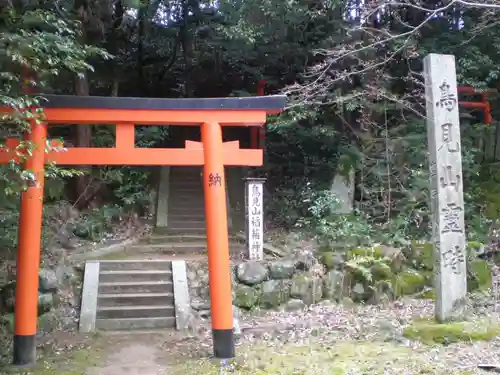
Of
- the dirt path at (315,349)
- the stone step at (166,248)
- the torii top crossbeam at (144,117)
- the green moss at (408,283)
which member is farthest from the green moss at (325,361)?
the stone step at (166,248)

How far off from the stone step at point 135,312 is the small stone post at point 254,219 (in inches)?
85.2

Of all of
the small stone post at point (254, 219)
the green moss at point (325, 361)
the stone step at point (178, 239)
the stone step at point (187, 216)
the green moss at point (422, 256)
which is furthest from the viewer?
the stone step at point (187, 216)

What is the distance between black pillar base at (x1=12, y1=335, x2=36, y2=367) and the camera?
239 inches

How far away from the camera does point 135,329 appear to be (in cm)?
785

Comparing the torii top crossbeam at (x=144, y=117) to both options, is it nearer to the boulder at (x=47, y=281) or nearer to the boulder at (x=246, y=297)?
the boulder at (x=47, y=281)

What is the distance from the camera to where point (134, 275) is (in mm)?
8914

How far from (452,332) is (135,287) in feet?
17.0

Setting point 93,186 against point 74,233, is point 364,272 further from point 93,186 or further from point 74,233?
point 93,186

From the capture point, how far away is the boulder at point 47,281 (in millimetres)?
7871

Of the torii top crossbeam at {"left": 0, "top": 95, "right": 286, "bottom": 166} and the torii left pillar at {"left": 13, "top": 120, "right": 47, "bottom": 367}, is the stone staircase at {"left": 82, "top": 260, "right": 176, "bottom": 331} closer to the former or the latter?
the torii left pillar at {"left": 13, "top": 120, "right": 47, "bottom": 367}

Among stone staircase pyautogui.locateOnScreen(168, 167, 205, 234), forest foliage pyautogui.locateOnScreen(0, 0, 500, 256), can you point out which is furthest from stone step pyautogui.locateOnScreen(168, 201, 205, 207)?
forest foliage pyautogui.locateOnScreen(0, 0, 500, 256)

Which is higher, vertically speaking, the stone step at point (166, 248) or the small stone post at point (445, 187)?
the small stone post at point (445, 187)

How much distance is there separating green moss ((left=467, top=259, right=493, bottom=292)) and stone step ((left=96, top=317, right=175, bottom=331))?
5.25 m

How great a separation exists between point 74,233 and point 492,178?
9953mm
